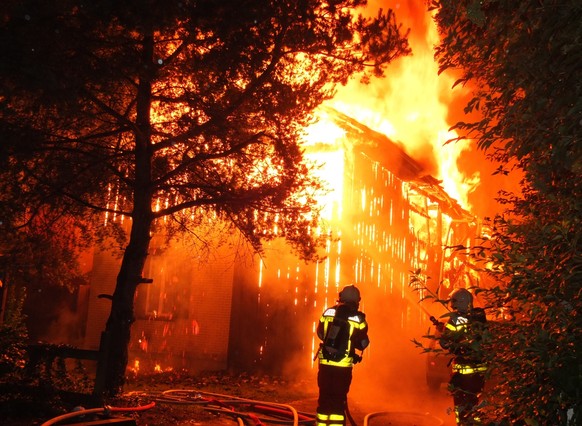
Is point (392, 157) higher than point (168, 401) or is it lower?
higher

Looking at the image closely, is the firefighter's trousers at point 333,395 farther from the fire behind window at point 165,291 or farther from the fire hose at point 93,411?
the fire behind window at point 165,291

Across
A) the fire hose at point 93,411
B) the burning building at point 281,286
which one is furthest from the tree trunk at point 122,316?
the burning building at point 281,286

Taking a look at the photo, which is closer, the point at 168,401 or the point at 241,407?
the point at 168,401

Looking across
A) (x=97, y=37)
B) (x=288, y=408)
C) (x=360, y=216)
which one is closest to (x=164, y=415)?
(x=288, y=408)

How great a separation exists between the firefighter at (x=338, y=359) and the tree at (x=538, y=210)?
256 cm

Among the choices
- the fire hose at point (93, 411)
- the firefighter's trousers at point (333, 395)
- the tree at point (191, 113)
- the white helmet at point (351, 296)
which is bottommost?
the fire hose at point (93, 411)

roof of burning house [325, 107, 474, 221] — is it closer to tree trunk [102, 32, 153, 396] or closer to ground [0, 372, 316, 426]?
tree trunk [102, 32, 153, 396]

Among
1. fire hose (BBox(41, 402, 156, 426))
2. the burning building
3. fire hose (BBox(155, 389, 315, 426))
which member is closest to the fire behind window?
the burning building

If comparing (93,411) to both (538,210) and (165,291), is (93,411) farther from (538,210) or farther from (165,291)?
(165,291)

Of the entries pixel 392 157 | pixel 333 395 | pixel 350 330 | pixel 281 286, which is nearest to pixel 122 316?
pixel 333 395

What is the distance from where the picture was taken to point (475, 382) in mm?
6320

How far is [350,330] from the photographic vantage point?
247 inches

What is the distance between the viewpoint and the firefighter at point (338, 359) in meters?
6.16

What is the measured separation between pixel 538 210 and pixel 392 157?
12.4 meters
